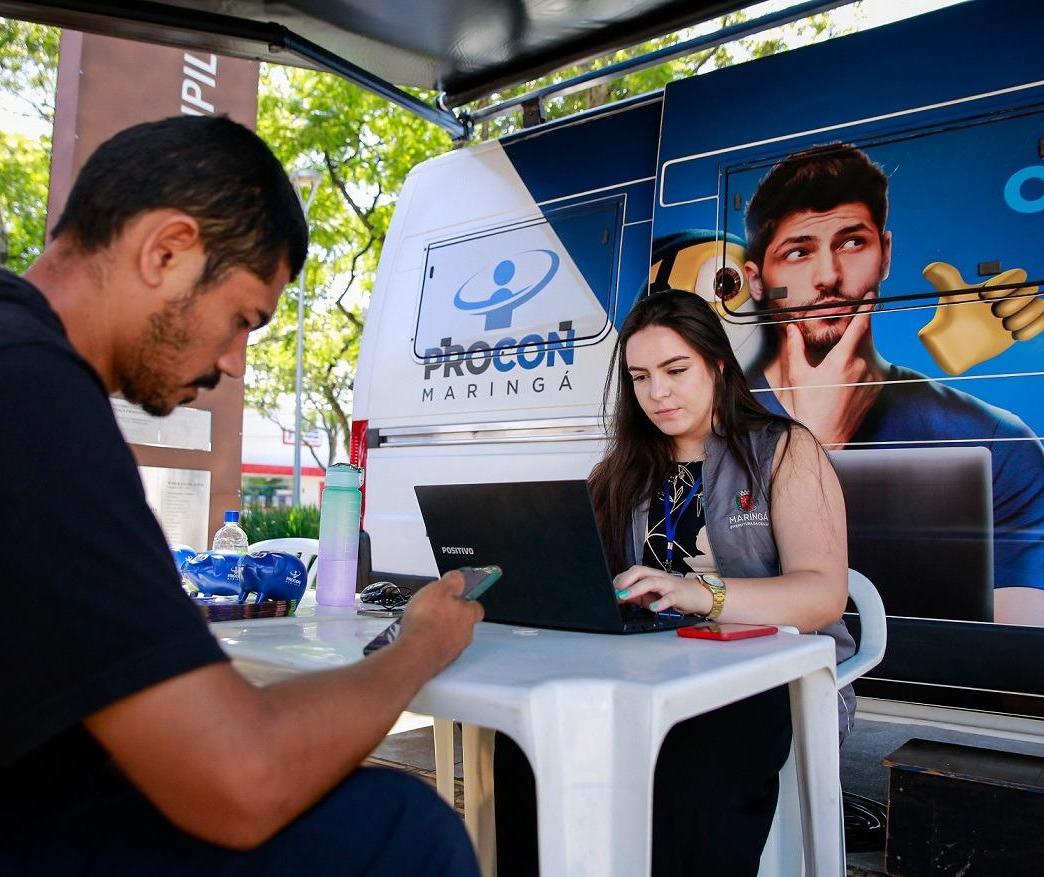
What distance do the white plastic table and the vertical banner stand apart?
5.79 meters

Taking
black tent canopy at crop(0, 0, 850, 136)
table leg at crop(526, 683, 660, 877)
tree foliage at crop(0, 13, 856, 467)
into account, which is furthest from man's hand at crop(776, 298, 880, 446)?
tree foliage at crop(0, 13, 856, 467)

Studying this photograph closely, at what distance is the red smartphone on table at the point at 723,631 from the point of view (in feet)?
4.66

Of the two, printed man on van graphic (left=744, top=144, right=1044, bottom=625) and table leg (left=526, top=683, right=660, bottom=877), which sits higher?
printed man on van graphic (left=744, top=144, right=1044, bottom=625)

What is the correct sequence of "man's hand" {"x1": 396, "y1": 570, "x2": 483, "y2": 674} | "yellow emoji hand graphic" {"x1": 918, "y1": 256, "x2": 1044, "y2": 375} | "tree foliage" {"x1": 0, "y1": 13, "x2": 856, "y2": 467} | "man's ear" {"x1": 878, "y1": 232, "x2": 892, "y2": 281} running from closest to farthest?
"man's hand" {"x1": 396, "y1": 570, "x2": 483, "y2": 674} < "yellow emoji hand graphic" {"x1": 918, "y1": 256, "x2": 1044, "y2": 375} < "man's ear" {"x1": 878, "y1": 232, "x2": 892, "y2": 281} < "tree foliage" {"x1": 0, "y1": 13, "x2": 856, "y2": 467}

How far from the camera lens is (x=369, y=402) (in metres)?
4.23

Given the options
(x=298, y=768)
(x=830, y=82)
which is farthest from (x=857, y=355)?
(x=298, y=768)

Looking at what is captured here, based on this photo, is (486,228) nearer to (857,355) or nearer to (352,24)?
(352,24)

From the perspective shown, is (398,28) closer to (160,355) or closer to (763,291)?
(763,291)

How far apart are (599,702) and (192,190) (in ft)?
2.22

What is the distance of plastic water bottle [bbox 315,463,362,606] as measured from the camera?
1.79m

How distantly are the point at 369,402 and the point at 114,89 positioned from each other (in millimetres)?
4602

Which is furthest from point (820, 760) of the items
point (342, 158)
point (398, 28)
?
point (342, 158)

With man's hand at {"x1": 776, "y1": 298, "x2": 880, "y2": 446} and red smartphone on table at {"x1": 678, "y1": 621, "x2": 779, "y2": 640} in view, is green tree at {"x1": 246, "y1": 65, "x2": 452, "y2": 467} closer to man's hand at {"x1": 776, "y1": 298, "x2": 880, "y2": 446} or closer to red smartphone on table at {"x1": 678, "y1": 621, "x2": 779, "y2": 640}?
man's hand at {"x1": 776, "y1": 298, "x2": 880, "y2": 446}

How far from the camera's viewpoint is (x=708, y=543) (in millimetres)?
2023
